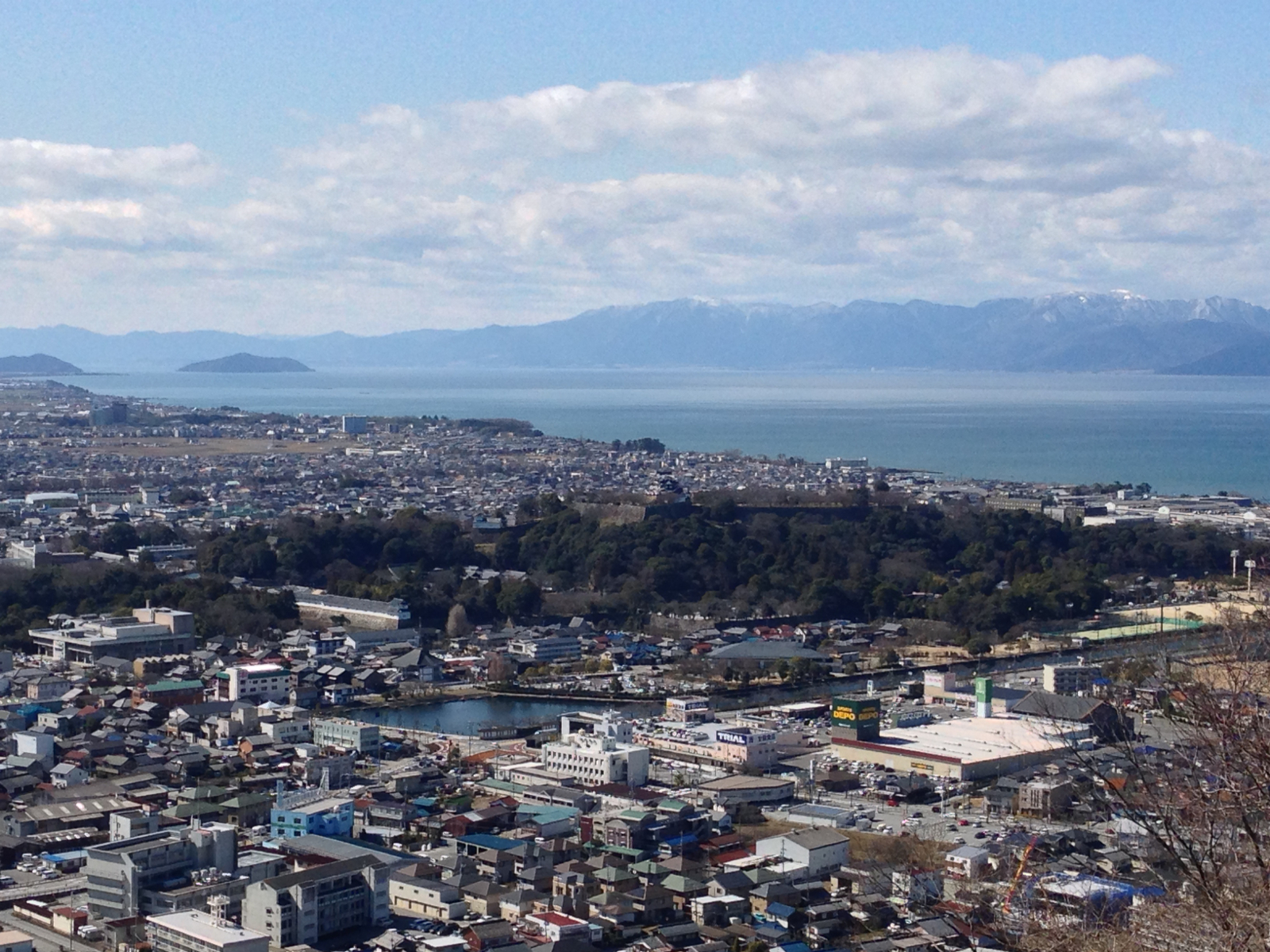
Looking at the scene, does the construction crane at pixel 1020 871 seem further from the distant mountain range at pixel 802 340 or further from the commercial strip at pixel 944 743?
the distant mountain range at pixel 802 340

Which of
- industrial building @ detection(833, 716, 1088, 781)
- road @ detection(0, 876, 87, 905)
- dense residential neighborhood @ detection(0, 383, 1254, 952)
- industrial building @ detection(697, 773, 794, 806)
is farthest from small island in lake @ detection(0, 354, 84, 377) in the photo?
road @ detection(0, 876, 87, 905)

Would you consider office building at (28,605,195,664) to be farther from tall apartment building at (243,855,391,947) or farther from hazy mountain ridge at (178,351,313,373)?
hazy mountain ridge at (178,351,313,373)

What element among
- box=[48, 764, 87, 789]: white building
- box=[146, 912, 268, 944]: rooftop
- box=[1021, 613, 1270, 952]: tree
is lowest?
box=[48, 764, 87, 789]: white building

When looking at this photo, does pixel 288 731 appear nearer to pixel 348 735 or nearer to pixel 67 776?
pixel 348 735

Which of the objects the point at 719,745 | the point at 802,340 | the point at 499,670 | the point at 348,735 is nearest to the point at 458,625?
the point at 499,670

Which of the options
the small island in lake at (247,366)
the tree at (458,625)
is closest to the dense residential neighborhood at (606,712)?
the tree at (458,625)

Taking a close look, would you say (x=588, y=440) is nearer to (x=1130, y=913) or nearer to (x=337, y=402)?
(x=337, y=402)

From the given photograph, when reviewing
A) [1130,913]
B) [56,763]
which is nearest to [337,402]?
[56,763]
